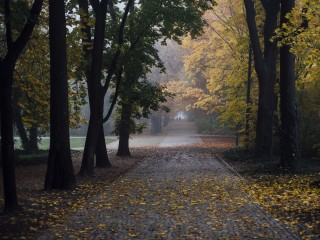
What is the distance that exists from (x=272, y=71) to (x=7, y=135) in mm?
14677

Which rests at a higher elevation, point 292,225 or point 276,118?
point 276,118

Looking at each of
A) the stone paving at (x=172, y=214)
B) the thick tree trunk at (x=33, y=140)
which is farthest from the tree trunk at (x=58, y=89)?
the thick tree trunk at (x=33, y=140)

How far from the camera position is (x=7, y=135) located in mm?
8922

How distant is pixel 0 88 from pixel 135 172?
385 inches

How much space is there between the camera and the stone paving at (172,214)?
7793 millimetres

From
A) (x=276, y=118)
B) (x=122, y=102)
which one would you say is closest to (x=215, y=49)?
(x=276, y=118)

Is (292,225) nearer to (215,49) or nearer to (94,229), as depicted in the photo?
(94,229)

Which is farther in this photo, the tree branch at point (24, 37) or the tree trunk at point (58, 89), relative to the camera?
the tree trunk at point (58, 89)

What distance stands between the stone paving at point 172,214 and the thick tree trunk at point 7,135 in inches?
52.1

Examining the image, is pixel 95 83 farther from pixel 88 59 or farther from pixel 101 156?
pixel 101 156

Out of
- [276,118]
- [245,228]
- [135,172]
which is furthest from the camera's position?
[276,118]

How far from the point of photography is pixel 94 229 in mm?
8164

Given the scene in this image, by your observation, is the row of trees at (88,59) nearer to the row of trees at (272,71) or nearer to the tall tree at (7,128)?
the tall tree at (7,128)

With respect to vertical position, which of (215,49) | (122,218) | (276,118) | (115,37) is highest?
(215,49)
